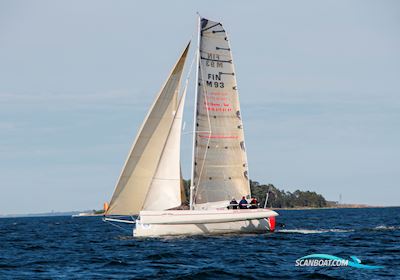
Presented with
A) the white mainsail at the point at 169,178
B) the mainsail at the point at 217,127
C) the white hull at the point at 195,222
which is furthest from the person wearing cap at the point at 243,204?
the white mainsail at the point at 169,178

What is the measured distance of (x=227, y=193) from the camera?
4288cm

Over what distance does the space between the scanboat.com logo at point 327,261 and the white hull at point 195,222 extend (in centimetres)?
1068

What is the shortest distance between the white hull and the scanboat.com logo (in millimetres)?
10684

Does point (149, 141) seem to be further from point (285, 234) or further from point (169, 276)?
point (169, 276)

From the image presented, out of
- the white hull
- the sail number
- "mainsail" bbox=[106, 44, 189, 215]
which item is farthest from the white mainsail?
the sail number

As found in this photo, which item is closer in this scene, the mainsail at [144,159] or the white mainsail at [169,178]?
the mainsail at [144,159]

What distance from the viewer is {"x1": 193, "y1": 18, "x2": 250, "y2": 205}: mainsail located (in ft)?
137

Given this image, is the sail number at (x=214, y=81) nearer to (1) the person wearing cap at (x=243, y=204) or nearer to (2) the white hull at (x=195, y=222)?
(1) the person wearing cap at (x=243, y=204)

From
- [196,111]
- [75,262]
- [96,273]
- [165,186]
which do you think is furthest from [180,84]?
[96,273]

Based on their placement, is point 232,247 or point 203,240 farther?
point 203,240

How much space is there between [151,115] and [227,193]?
689 cm

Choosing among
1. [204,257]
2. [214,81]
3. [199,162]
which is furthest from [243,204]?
[204,257]

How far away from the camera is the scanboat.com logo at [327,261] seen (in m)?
27.5

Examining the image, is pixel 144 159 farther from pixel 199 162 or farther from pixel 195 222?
pixel 195 222
